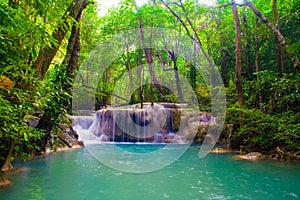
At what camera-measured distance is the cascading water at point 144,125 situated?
35.9 feet

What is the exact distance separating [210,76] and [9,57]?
10.7m

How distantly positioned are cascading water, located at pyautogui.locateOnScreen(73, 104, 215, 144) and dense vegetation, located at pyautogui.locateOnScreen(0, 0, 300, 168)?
1.27 m

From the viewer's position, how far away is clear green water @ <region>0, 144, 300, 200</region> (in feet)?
11.4

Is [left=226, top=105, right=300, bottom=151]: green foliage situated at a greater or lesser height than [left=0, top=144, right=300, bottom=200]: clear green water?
greater

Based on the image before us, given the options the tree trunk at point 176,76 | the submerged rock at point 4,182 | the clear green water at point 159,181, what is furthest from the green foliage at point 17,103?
the tree trunk at point 176,76

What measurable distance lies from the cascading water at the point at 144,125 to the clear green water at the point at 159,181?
5111mm

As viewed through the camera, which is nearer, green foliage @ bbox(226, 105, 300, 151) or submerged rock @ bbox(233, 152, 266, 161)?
green foliage @ bbox(226, 105, 300, 151)

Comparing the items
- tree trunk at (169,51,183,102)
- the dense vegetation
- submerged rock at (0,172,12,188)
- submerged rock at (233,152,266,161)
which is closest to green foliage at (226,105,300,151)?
the dense vegetation

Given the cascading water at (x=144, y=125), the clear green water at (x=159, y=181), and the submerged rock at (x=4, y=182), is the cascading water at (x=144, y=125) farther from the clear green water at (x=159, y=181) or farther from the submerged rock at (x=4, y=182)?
the submerged rock at (x=4, y=182)

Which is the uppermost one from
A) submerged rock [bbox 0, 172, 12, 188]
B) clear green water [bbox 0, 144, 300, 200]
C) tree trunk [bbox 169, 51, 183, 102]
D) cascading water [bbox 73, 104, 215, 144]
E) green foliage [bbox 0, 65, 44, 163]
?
tree trunk [bbox 169, 51, 183, 102]

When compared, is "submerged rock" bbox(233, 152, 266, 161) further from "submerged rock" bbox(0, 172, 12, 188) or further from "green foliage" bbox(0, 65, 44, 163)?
"green foliage" bbox(0, 65, 44, 163)

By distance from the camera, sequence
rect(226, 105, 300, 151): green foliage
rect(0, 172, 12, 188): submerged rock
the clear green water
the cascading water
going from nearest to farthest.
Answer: the clear green water < rect(0, 172, 12, 188): submerged rock < rect(226, 105, 300, 151): green foliage < the cascading water

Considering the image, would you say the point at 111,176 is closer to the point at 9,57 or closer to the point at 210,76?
the point at 9,57

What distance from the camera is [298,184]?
4008 mm
